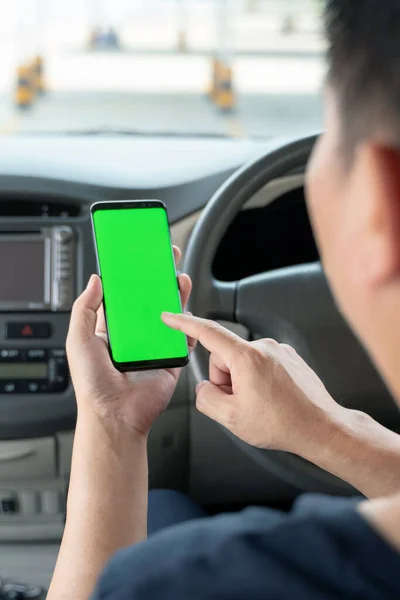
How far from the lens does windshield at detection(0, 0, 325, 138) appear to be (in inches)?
189

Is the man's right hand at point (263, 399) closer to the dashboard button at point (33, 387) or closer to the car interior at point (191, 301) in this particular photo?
the car interior at point (191, 301)

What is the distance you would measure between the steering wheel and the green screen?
115mm

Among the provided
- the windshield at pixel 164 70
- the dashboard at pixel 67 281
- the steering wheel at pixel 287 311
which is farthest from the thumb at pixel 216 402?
the windshield at pixel 164 70

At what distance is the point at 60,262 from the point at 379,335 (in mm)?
1011

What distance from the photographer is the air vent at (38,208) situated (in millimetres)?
1519

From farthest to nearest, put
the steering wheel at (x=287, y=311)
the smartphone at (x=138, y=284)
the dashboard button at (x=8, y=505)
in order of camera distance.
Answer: the dashboard button at (x=8, y=505) < the steering wheel at (x=287, y=311) < the smartphone at (x=138, y=284)

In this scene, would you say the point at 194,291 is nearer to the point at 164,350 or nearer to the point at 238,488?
the point at 164,350

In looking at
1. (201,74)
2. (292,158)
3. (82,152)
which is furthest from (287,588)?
(201,74)

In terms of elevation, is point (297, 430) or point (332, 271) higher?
point (332, 271)

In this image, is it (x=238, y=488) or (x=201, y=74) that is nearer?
(x=238, y=488)

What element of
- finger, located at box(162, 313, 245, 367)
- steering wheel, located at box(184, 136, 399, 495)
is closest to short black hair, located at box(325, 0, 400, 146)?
finger, located at box(162, 313, 245, 367)

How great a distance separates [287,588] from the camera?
1.62 feet

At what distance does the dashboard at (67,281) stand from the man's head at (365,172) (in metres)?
0.85

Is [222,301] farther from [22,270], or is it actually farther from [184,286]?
[22,270]
